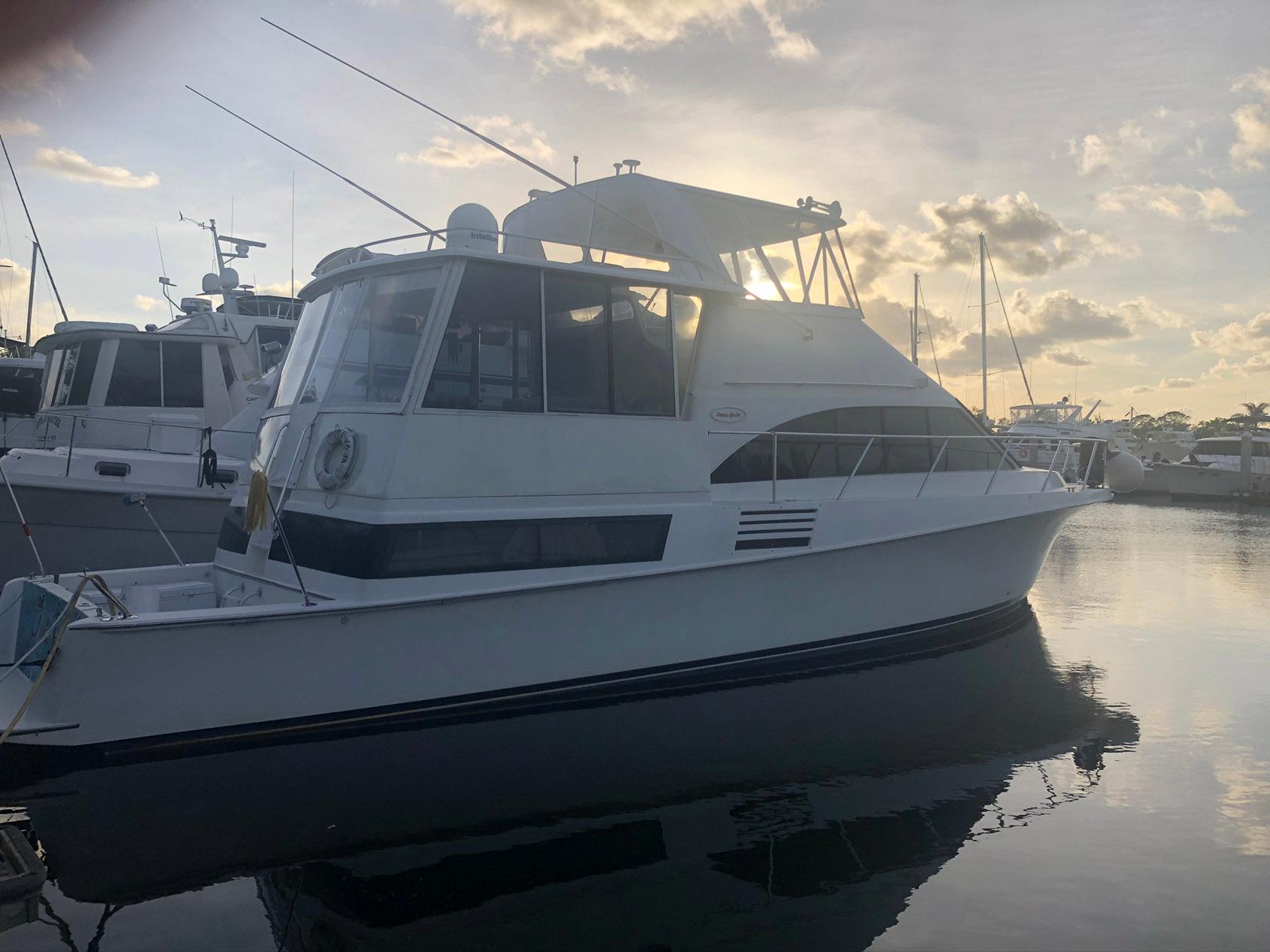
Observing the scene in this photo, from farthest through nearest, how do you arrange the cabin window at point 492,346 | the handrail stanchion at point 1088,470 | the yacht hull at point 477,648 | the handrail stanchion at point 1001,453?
the handrail stanchion at point 1088,470, the handrail stanchion at point 1001,453, the cabin window at point 492,346, the yacht hull at point 477,648

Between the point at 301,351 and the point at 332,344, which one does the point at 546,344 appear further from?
the point at 301,351

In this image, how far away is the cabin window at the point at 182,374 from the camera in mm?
12359

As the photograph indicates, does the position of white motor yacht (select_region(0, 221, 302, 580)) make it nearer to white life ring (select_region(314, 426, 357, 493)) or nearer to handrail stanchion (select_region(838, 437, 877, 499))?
white life ring (select_region(314, 426, 357, 493))

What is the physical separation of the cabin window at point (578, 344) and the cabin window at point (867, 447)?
49.9 inches

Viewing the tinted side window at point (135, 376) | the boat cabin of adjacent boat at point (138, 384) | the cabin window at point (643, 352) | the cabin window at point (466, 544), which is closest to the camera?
the cabin window at point (466, 544)

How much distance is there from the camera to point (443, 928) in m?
3.79

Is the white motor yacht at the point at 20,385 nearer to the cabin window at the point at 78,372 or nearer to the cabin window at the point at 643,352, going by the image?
the cabin window at the point at 78,372

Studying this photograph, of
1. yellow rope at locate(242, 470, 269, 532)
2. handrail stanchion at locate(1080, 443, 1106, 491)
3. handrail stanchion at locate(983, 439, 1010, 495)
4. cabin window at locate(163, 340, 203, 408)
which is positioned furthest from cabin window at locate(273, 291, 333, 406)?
handrail stanchion at locate(1080, 443, 1106, 491)

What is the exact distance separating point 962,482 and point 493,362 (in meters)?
5.04

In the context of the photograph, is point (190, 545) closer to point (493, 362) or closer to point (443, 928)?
point (493, 362)

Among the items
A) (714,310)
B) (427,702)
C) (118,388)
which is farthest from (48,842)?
(118,388)

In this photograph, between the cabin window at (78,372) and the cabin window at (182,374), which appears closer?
the cabin window at (78,372)

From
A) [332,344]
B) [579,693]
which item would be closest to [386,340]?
[332,344]

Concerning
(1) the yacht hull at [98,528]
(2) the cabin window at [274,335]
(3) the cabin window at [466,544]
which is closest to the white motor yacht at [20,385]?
(2) the cabin window at [274,335]
